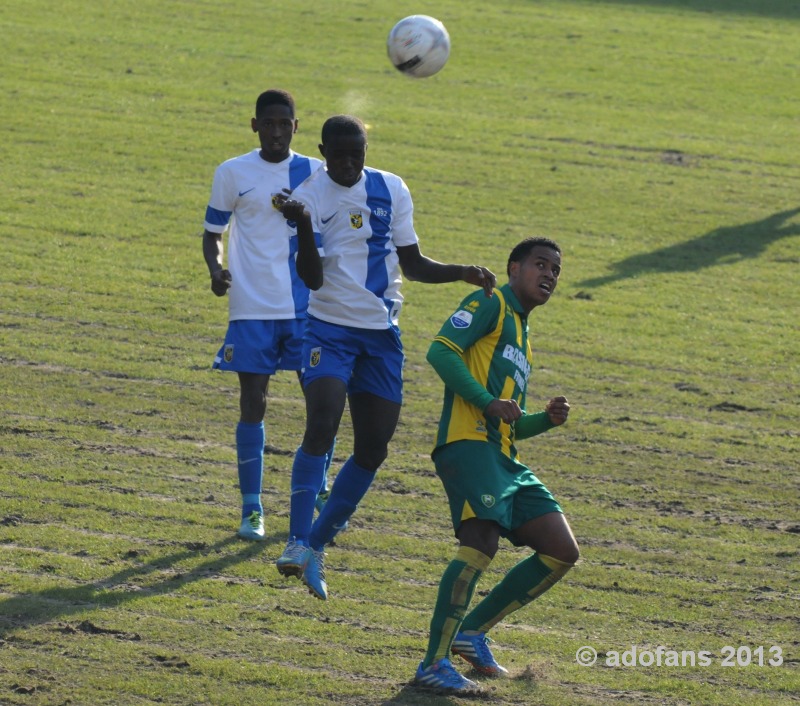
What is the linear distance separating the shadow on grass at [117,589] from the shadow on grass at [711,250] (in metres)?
7.31

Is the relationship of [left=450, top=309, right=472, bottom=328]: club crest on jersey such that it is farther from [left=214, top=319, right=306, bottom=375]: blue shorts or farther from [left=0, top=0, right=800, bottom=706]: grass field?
[left=214, top=319, right=306, bottom=375]: blue shorts

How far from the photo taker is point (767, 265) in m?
14.5

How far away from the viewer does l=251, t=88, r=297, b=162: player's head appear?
23.6 ft

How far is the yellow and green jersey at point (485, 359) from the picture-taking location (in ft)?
18.3

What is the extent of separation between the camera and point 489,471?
18.1 ft

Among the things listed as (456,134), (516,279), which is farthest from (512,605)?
(456,134)

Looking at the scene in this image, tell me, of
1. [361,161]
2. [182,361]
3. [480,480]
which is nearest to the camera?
[480,480]

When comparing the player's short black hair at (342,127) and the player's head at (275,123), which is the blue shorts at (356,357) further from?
the player's head at (275,123)

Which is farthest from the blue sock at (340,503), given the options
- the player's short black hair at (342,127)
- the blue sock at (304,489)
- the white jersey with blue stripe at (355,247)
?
the player's short black hair at (342,127)

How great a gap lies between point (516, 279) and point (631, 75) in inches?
689

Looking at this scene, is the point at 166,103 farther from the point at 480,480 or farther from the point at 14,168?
the point at 480,480

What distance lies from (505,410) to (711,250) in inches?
401

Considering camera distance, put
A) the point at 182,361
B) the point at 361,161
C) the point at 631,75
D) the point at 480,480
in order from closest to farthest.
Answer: the point at 480,480
the point at 361,161
the point at 182,361
the point at 631,75

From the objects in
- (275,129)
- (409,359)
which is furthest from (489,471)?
(409,359)
